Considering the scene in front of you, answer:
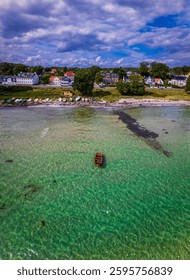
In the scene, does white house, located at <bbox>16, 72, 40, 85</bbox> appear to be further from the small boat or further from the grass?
the small boat

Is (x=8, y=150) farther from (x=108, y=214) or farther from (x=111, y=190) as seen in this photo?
(x=108, y=214)

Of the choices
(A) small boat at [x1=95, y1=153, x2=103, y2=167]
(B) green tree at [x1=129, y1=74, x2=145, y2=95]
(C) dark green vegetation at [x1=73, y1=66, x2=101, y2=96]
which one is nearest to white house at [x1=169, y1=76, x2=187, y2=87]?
(B) green tree at [x1=129, y1=74, x2=145, y2=95]

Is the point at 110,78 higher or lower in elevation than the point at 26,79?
higher

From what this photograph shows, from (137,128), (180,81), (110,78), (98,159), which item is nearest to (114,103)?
(137,128)

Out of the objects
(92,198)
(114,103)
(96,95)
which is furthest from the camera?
(96,95)

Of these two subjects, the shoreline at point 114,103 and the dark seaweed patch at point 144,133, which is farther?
the shoreline at point 114,103

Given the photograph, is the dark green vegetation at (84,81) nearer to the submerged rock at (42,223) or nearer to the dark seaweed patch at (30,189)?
the dark seaweed patch at (30,189)

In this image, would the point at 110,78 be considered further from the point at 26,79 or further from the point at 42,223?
the point at 42,223

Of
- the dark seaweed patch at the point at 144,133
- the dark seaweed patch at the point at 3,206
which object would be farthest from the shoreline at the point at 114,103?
the dark seaweed patch at the point at 3,206

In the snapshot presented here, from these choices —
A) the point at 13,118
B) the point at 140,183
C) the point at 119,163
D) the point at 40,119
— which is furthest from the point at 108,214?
the point at 13,118

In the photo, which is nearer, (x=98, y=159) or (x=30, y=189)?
(x=30, y=189)
